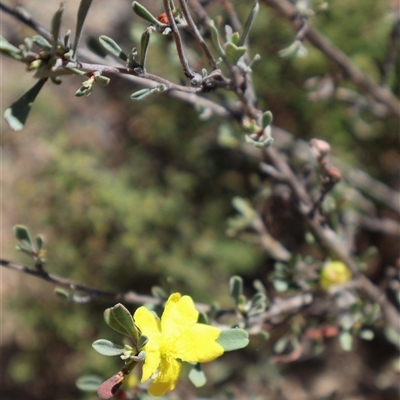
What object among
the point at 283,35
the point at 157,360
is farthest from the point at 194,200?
the point at 157,360

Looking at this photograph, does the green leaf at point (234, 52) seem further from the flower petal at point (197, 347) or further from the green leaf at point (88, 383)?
the green leaf at point (88, 383)

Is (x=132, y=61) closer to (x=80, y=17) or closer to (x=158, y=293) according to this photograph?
(x=80, y=17)

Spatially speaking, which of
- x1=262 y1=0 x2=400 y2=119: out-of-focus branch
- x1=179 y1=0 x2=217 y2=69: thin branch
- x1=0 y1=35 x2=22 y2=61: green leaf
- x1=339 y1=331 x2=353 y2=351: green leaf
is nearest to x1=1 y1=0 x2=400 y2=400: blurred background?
x1=262 y1=0 x2=400 y2=119: out-of-focus branch

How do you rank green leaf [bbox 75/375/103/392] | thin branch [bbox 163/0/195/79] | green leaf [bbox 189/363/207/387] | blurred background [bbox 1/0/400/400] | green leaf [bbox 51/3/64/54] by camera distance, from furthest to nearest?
blurred background [bbox 1/0/400/400]
green leaf [bbox 75/375/103/392]
green leaf [bbox 189/363/207/387]
thin branch [bbox 163/0/195/79]
green leaf [bbox 51/3/64/54]

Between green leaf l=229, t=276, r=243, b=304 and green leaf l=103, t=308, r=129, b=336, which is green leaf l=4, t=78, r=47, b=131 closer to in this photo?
green leaf l=103, t=308, r=129, b=336

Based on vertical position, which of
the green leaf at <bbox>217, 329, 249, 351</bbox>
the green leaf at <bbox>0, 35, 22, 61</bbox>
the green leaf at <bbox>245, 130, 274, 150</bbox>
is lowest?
the green leaf at <bbox>217, 329, 249, 351</bbox>

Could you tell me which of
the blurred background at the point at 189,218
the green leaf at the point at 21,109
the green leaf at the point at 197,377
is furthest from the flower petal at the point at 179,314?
the blurred background at the point at 189,218
